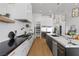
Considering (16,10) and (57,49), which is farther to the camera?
(16,10)

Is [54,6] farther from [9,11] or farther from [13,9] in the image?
[9,11]

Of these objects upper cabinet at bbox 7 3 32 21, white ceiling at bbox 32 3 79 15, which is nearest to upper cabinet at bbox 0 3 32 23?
upper cabinet at bbox 7 3 32 21

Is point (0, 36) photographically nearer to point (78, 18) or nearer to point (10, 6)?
point (10, 6)

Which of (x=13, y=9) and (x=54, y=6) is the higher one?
(x=54, y=6)

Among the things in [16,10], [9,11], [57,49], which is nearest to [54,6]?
[16,10]

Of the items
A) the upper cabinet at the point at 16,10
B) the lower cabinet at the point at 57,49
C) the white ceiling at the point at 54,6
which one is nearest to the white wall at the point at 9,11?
the upper cabinet at the point at 16,10

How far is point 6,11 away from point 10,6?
9.3 inches

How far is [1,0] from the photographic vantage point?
10.5 feet

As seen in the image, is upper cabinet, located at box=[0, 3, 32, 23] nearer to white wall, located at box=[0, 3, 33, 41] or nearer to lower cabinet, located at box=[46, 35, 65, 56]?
white wall, located at box=[0, 3, 33, 41]

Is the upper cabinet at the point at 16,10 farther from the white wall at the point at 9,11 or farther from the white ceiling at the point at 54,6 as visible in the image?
the white ceiling at the point at 54,6

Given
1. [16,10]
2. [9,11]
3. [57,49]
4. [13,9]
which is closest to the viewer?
[57,49]

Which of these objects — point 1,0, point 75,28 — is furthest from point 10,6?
point 75,28

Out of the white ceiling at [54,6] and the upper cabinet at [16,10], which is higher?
the white ceiling at [54,6]

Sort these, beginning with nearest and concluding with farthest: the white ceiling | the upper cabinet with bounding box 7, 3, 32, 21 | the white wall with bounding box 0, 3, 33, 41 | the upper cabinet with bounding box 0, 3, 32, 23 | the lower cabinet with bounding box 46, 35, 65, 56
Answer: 1. the lower cabinet with bounding box 46, 35, 65, 56
2. the white wall with bounding box 0, 3, 33, 41
3. the upper cabinet with bounding box 0, 3, 32, 23
4. the upper cabinet with bounding box 7, 3, 32, 21
5. the white ceiling
